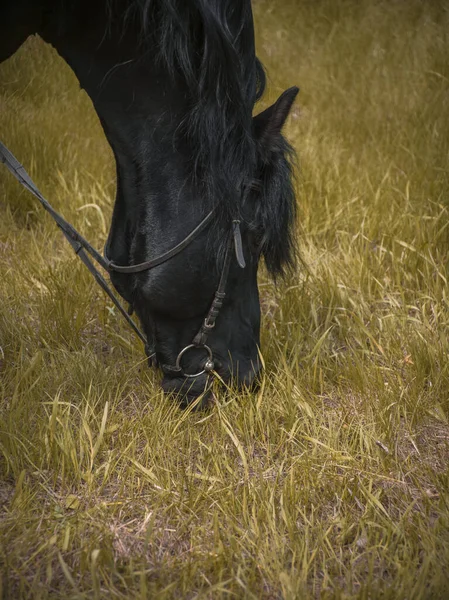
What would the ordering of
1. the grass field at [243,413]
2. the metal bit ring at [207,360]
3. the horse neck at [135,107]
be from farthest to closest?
the metal bit ring at [207,360]
the horse neck at [135,107]
the grass field at [243,413]

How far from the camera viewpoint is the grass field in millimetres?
1865

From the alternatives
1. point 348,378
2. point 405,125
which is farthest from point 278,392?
point 405,125

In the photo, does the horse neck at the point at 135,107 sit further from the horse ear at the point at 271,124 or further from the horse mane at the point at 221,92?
the horse ear at the point at 271,124

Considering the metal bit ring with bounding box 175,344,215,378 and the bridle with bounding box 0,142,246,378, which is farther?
the metal bit ring with bounding box 175,344,215,378

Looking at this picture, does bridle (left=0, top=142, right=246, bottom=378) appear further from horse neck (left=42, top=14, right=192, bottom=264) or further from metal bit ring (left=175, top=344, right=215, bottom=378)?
horse neck (left=42, top=14, right=192, bottom=264)

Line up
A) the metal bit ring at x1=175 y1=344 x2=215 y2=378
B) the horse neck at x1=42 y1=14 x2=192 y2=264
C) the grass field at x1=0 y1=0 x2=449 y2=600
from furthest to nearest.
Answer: the metal bit ring at x1=175 y1=344 x2=215 y2=378, the horse neck at x1=42 y1=14 x2=192 y2=264, the grass field at x1=0 y1=0 x2=449 y2=600

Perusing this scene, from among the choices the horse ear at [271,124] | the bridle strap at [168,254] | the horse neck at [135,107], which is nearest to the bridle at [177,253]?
the bridle strap at [168,254]

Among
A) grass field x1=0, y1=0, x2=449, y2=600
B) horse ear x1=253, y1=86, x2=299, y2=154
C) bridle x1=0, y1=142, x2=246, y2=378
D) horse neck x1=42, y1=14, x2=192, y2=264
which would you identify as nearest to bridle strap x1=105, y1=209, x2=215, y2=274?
bridle x1=0, y1=142, x2=246, y2=378

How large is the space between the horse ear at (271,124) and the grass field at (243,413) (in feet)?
3.00

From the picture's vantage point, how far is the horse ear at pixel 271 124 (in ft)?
6.78

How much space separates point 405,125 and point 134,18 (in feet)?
10.6

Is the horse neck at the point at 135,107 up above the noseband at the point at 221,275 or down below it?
above

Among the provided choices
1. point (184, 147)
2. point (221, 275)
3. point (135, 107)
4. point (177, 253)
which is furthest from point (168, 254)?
point (135, 107)

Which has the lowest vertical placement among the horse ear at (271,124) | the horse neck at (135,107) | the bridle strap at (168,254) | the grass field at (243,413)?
the grass field at (243,413)
